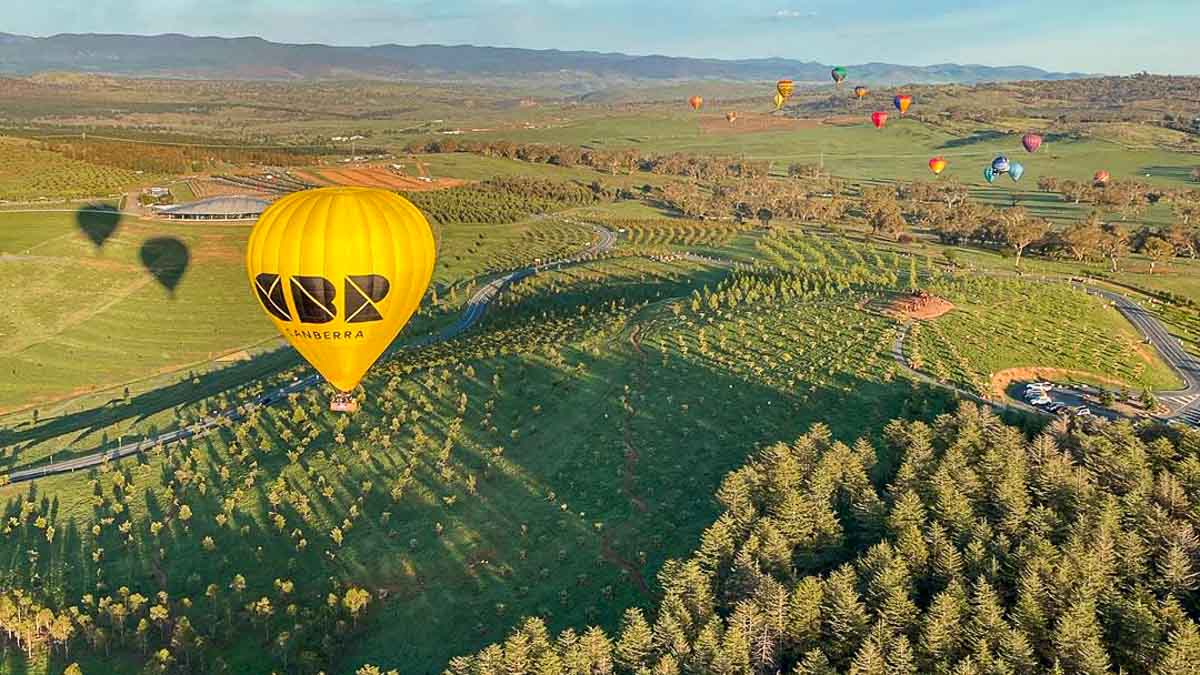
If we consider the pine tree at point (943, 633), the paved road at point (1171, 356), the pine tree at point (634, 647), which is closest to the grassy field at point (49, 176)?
the pine tree at point (634, 647)

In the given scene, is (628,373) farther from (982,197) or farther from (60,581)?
(982,197)

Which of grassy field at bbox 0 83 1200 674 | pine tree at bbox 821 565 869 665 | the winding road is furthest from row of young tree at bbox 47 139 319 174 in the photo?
pine tree at bbox 821 565 869 665

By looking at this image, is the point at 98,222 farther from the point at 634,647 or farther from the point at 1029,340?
the point at 1029,340

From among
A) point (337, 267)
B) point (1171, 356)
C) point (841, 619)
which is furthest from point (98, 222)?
point (1171, 356)

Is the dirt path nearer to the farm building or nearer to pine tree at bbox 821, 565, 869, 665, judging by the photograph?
pine tree at bbox 821, 565, 869, 665

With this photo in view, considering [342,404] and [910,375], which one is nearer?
[342,404]

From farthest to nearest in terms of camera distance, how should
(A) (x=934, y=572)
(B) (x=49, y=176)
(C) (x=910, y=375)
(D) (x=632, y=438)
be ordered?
(B) (x=49, y=176)
(C) (x=910, y=375)
(D) (x=632, y=438)
(A) (x=934, y=572)

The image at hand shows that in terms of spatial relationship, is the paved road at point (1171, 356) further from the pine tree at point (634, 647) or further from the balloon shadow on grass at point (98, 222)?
the balloon shadow on grass at point (98, 222)
